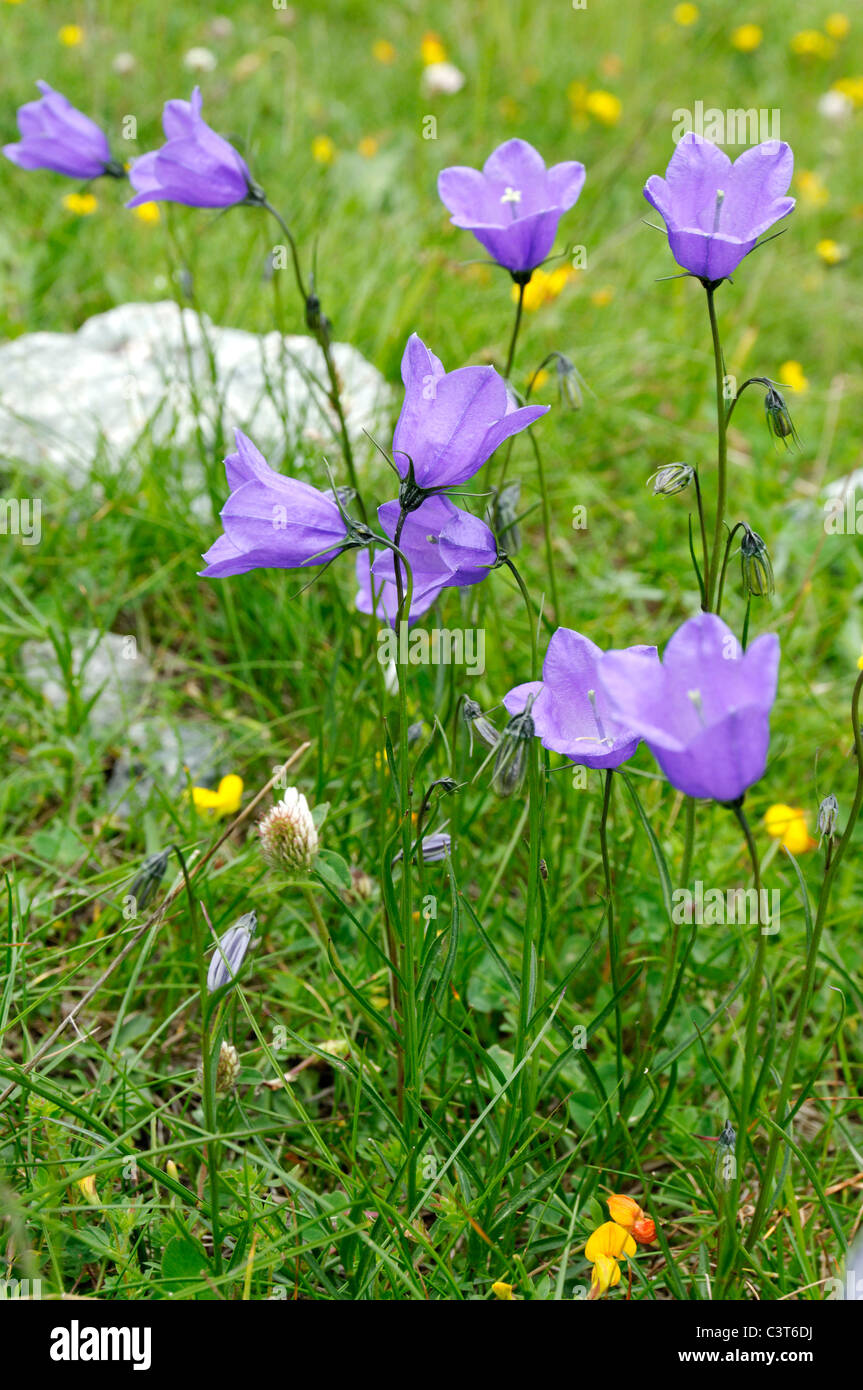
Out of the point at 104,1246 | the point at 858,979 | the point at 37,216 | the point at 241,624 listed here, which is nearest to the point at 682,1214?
the point at 858,979

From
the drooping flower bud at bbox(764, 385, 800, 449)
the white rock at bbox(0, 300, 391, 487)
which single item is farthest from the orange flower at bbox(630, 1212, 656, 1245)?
the white rock at bbox(0, 300, 391, 487)

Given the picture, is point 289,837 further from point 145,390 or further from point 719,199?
point 145,390

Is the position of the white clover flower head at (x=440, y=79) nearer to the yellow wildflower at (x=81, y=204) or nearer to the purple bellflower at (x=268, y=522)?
the yellow wildflower at (x=81, y=204)

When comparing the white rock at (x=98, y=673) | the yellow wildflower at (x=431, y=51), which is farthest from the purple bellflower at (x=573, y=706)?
the yellow wildflower at (x=431, y=51)

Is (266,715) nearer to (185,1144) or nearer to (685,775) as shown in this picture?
(185,1144)

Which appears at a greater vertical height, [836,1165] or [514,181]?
[514,181]
